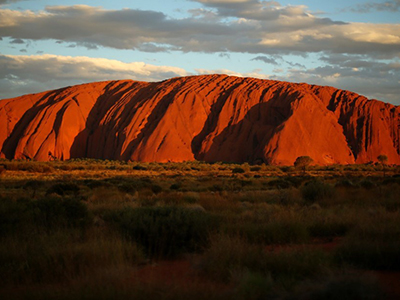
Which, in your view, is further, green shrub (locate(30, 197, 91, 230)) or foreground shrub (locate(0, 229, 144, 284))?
green shrub (locate(30, 197, 91, 230))

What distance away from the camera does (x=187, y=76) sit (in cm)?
7100

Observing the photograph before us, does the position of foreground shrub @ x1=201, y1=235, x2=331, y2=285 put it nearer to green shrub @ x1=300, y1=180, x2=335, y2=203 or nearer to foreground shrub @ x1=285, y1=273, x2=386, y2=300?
foreground shrub @ x1=285, y1=273, x2=386, y2=300

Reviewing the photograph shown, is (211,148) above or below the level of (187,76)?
below

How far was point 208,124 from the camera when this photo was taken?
61.0 metres

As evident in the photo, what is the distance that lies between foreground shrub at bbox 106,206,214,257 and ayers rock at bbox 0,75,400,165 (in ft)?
149

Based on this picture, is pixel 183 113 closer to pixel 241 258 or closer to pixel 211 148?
pixel 211 148

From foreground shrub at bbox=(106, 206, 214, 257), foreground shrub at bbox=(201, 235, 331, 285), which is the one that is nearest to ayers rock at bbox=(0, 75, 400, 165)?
→ foreground shrub at bbox=(106, 206, 214, 257)

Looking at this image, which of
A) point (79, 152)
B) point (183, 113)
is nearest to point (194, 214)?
point (183, 113)

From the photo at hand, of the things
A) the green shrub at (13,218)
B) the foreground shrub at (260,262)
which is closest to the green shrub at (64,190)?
the green shrub at (13,218)

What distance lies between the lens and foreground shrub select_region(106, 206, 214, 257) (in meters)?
7.39

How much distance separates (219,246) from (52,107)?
65.4m

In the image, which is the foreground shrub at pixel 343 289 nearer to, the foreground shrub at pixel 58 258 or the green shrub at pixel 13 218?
the foreground shrub at pixel 58 258

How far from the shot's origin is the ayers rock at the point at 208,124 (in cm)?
5625

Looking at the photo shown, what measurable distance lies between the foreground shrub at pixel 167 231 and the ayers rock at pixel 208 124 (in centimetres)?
4537
